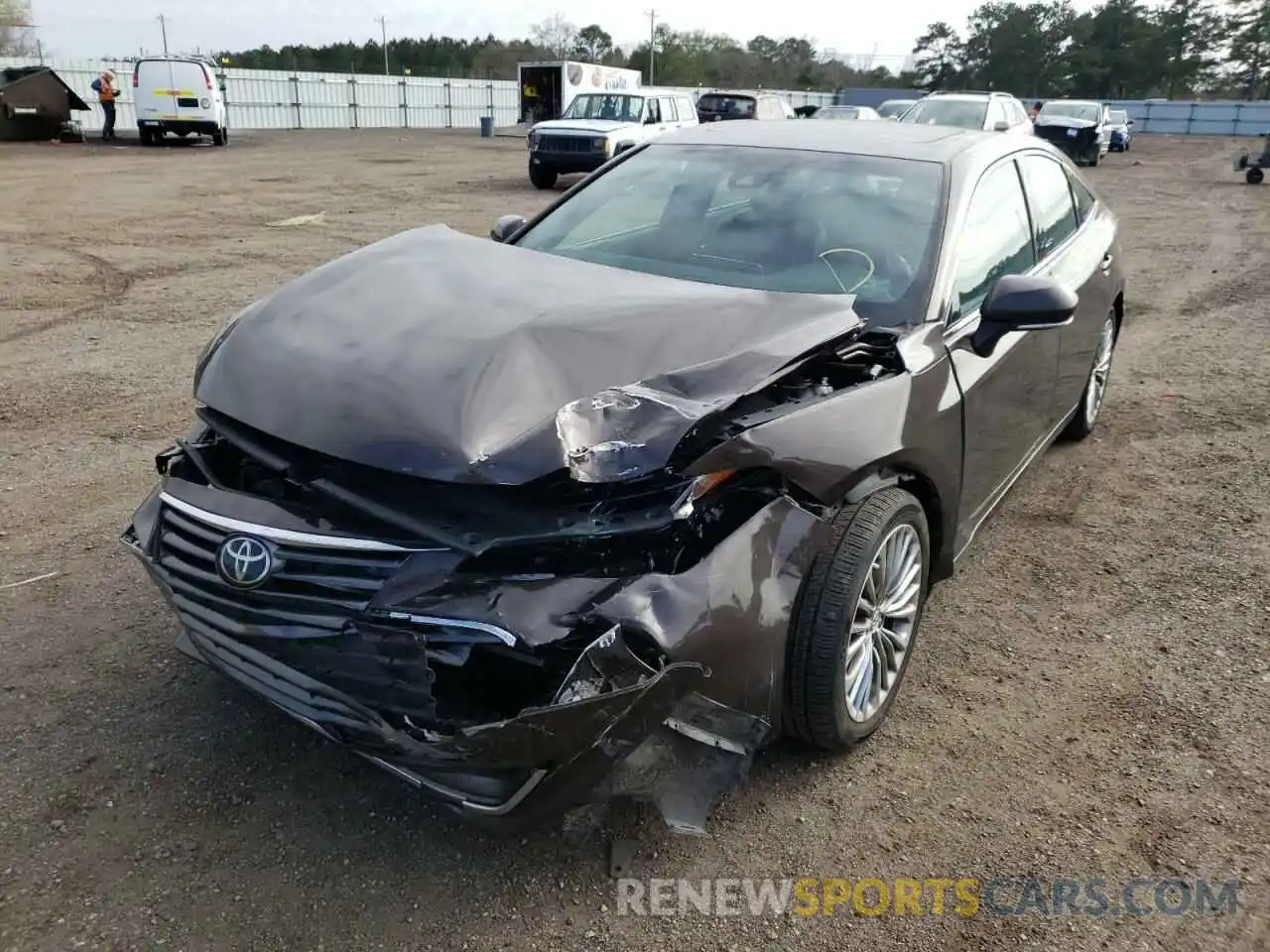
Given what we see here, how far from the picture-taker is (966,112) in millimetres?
16312

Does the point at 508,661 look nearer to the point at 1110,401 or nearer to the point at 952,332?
the point at 952,332

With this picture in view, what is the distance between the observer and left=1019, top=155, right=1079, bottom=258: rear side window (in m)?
4.13

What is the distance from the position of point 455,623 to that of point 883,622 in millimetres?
1413

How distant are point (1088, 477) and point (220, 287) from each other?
7.21 meters

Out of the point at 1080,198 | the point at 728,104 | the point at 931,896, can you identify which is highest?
the point at 728,104

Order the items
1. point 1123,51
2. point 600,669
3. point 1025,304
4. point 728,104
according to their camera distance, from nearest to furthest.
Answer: point 600,669 < point 1025,304 < point 728,104 < point 1123,51

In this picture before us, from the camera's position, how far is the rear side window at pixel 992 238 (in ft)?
10.9

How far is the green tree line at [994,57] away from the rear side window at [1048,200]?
63.1m

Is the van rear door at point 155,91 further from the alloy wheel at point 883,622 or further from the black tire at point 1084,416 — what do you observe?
the alloy wheel at point 883,622

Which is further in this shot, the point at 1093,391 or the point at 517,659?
the point at 1093,391

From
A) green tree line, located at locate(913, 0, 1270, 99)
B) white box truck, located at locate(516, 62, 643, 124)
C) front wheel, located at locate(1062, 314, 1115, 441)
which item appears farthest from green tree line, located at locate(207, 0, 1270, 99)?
front wheel, located at locate(1062, 314, 1115, 441)

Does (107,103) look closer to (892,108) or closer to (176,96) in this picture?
(176,96)

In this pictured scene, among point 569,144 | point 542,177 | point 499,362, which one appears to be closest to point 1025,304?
point 499,362

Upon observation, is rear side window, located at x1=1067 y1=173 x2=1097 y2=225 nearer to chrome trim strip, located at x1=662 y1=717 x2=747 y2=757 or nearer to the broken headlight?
the broken headlight
